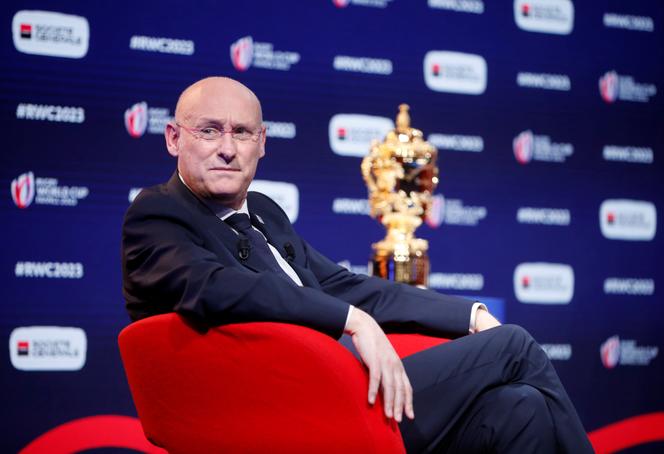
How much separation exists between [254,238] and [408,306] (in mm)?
464

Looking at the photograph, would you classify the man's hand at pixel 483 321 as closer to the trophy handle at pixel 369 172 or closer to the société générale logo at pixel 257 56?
the trophy handle at pixel 369 172

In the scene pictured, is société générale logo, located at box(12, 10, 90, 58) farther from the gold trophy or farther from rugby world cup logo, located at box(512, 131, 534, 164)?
rugby world cup logo, located at box(512, 131, 534, 164)

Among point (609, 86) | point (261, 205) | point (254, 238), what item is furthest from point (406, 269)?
point (609, 86)

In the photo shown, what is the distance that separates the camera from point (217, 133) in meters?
2.32

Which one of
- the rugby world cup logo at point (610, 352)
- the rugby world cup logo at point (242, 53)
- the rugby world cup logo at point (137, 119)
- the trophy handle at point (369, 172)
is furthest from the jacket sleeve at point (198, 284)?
the rugby world cup logo at point (610, 352)

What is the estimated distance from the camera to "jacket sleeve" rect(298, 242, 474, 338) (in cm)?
236

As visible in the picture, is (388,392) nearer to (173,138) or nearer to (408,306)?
(408,306)

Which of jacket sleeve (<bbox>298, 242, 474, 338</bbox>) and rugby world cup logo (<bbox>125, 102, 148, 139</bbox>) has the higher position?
rugby world cup logo (<bbox>125, 102, 148, 139</bbox>)

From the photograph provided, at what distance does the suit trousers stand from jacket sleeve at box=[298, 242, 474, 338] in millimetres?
264

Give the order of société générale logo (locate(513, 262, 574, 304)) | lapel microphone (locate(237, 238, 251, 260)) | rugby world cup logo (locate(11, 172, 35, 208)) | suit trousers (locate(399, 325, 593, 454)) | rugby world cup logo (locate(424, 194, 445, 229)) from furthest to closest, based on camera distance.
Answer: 1. société générale logo (locate(513, 262, 574, 304))
2. rugby world cup logo (locate(424, 194, 445, 229))
3. rugby world cup logo (locate(11, 172, 35, 208))
4. lapel microphone (locate(237, 238, 251, 260))
5. suit trousers (locate(399, 325, 593, 454))

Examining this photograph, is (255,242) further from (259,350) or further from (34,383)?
(34,383)

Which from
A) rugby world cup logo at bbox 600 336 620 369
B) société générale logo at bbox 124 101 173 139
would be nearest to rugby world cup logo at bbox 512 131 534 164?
rugby world cup logo at bbox 600 336 620 369

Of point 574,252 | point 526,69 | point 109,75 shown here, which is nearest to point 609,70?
point 526,69

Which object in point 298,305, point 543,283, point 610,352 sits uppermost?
point 298,305
